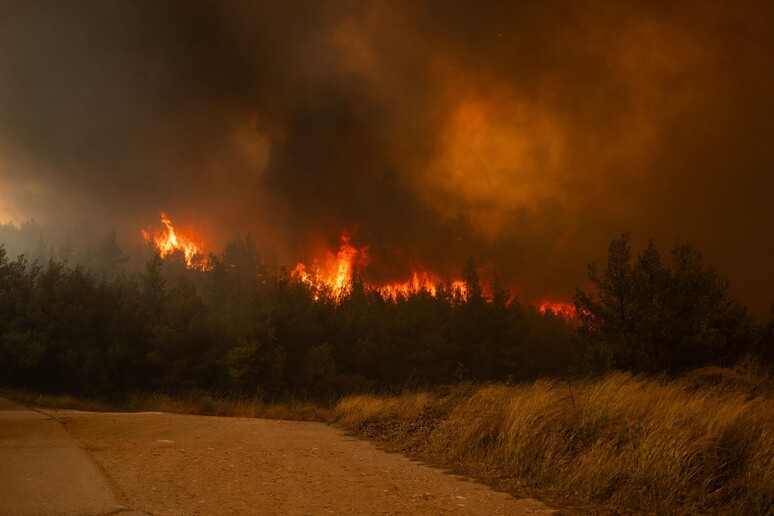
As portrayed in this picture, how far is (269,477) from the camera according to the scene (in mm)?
7215

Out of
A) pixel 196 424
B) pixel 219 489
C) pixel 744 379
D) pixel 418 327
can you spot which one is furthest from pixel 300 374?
pixel 219 489

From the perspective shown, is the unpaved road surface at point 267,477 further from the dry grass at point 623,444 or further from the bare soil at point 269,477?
the dry grass at point 623,444

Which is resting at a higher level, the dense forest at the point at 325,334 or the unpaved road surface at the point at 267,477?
the dense forest at the point at 325,334

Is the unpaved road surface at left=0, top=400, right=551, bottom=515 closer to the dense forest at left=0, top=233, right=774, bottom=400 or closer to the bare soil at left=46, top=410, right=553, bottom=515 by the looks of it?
the bare soil at left=46, top=410, right=553, bottom=515

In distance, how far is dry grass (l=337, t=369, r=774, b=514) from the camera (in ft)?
20.4

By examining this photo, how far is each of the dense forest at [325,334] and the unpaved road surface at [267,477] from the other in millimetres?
7297

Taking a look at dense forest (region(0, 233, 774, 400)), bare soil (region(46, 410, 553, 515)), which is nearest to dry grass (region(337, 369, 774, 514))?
bare soil (region(46, 410, 553, 515))

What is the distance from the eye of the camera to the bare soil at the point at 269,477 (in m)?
5.88

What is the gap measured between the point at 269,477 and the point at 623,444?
5046 millimetres

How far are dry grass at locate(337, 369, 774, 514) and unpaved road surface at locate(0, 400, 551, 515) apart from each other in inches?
36.8

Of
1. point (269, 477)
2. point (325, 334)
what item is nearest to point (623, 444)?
point (269, 477)

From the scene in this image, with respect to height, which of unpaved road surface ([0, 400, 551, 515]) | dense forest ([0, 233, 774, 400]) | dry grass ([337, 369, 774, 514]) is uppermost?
dense forest ([0, 233, 774, 400])

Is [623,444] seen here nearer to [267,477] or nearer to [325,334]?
[267,477]

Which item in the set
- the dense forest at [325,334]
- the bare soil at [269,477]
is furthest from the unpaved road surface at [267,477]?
the dense forest at [325,334]
